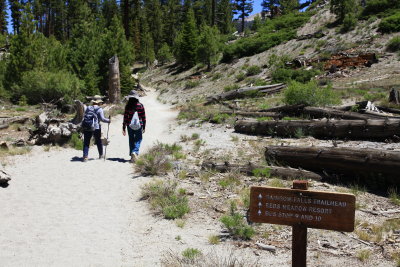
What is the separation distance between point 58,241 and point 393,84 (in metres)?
17.6

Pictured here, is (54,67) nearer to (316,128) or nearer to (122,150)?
Result: (122,150)

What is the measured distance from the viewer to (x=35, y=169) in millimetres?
9336

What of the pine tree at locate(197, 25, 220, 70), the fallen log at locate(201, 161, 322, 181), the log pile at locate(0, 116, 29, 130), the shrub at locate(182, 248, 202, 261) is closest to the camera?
the shrub at locate(182, 248, 202, 261)

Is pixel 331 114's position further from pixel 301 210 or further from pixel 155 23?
pixel 155 23

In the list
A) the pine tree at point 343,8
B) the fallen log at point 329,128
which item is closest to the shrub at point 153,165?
the fallen log at point 329,128

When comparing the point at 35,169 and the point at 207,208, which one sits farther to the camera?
the point at 35,169

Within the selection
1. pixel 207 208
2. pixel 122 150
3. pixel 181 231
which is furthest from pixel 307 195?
pixel 122 150

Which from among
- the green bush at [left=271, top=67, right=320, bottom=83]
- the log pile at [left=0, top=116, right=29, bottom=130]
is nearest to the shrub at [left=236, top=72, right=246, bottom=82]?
the green bush at [left=271, top=67, right=320, bottom=83]

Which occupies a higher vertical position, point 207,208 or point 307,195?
point 307,195

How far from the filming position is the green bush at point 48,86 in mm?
22078

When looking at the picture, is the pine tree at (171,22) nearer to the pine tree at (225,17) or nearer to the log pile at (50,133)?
the pine tree at (225,17)

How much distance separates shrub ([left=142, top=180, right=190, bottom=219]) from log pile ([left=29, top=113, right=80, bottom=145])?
211 inches

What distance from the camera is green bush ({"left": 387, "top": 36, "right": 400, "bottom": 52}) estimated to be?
2516 centimetres

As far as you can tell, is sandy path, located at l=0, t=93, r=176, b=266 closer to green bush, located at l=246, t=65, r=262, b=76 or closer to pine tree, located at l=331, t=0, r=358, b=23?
green bush, located at l=246, t=65, r=262, b=76
